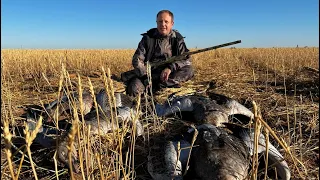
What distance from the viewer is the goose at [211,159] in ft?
7.29

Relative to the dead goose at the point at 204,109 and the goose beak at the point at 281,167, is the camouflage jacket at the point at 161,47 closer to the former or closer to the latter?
the dead goose at the point at 204,109

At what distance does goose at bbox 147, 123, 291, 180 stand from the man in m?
3.13

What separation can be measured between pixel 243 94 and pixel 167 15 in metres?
1.84

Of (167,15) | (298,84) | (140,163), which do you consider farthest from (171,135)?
(298,84)

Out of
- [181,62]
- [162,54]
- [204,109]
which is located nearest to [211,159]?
[204,109]

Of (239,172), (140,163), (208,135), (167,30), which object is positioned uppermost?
(167,30)

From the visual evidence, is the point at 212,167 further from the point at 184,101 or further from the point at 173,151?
the point at 184,101

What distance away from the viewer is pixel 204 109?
141 inches

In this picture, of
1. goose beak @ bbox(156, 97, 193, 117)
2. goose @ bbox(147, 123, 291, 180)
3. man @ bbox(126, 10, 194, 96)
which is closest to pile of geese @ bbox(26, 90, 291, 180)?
goose @ bbox(147, 123, 291, 180)

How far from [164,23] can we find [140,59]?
762mm

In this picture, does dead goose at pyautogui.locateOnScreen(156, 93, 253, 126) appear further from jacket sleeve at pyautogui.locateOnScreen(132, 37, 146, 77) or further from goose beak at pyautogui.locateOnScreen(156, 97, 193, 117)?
jacket sleeve at pyautogui.locateOnScreen(132, 37, 146, 77)

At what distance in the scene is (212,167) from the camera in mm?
2227

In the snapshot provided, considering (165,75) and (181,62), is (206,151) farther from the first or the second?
(181,62)

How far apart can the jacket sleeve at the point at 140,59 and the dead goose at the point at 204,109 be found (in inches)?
72.4
